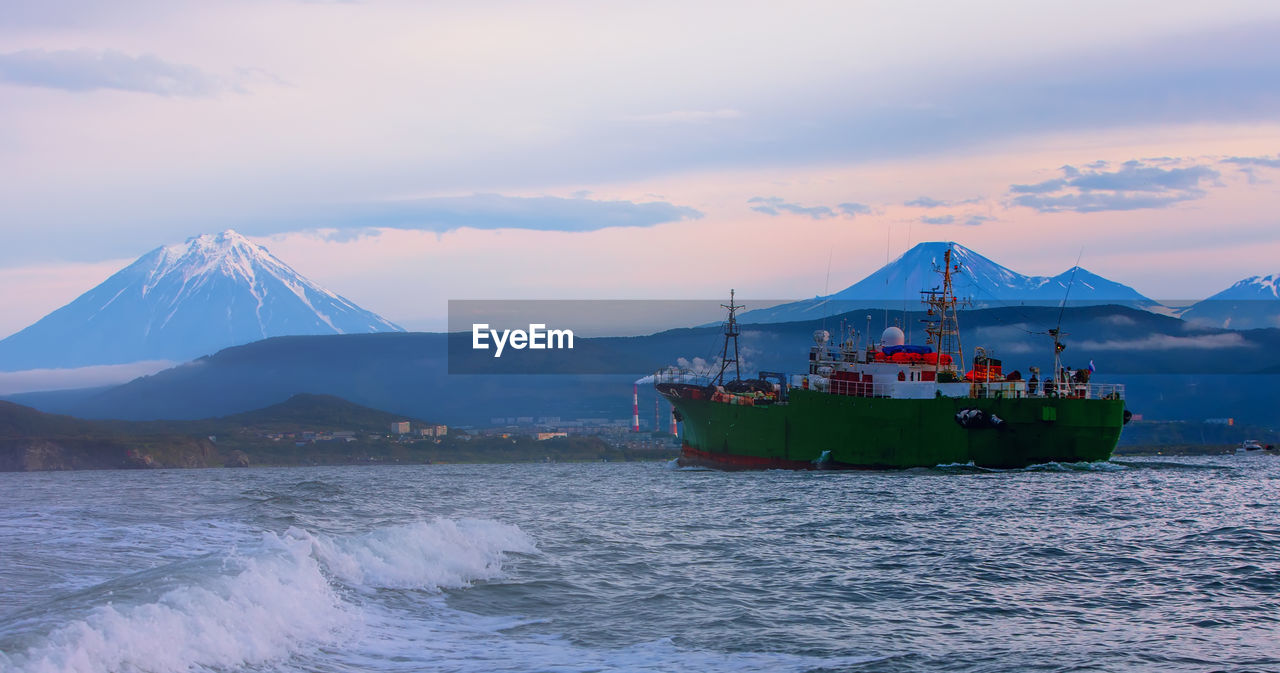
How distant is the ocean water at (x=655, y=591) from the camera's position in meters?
13.5

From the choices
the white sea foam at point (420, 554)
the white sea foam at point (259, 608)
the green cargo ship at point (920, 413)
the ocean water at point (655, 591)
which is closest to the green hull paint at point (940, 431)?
the green cargo ship at point (920, 413)

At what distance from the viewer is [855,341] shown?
6656cm

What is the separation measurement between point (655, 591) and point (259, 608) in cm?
668

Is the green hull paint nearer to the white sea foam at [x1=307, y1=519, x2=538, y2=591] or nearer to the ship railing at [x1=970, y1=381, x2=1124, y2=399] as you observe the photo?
the ship railing at [x1=970, y1=381, x2=1124, y2=399]

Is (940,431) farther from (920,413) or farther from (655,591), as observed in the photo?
(655,591)

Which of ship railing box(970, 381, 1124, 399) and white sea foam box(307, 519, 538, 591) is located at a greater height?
ship railing box(970, 381, 1124, 399)

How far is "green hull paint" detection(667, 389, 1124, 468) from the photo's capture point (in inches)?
2140

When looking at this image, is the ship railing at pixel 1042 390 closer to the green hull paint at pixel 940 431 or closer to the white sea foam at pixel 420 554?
the green hull paint at pixel 940 431

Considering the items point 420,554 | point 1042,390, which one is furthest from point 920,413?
point 420,554

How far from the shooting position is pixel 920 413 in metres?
56.2

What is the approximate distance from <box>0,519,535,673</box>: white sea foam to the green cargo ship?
37.1 m

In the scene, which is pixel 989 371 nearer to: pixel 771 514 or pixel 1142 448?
pixel 771 514

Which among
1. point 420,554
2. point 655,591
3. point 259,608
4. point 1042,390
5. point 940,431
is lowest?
point 655,591

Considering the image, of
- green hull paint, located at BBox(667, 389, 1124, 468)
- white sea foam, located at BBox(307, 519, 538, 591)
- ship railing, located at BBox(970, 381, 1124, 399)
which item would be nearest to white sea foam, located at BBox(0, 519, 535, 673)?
white sea foam, located at BBox(307, 519, 538, 591)
